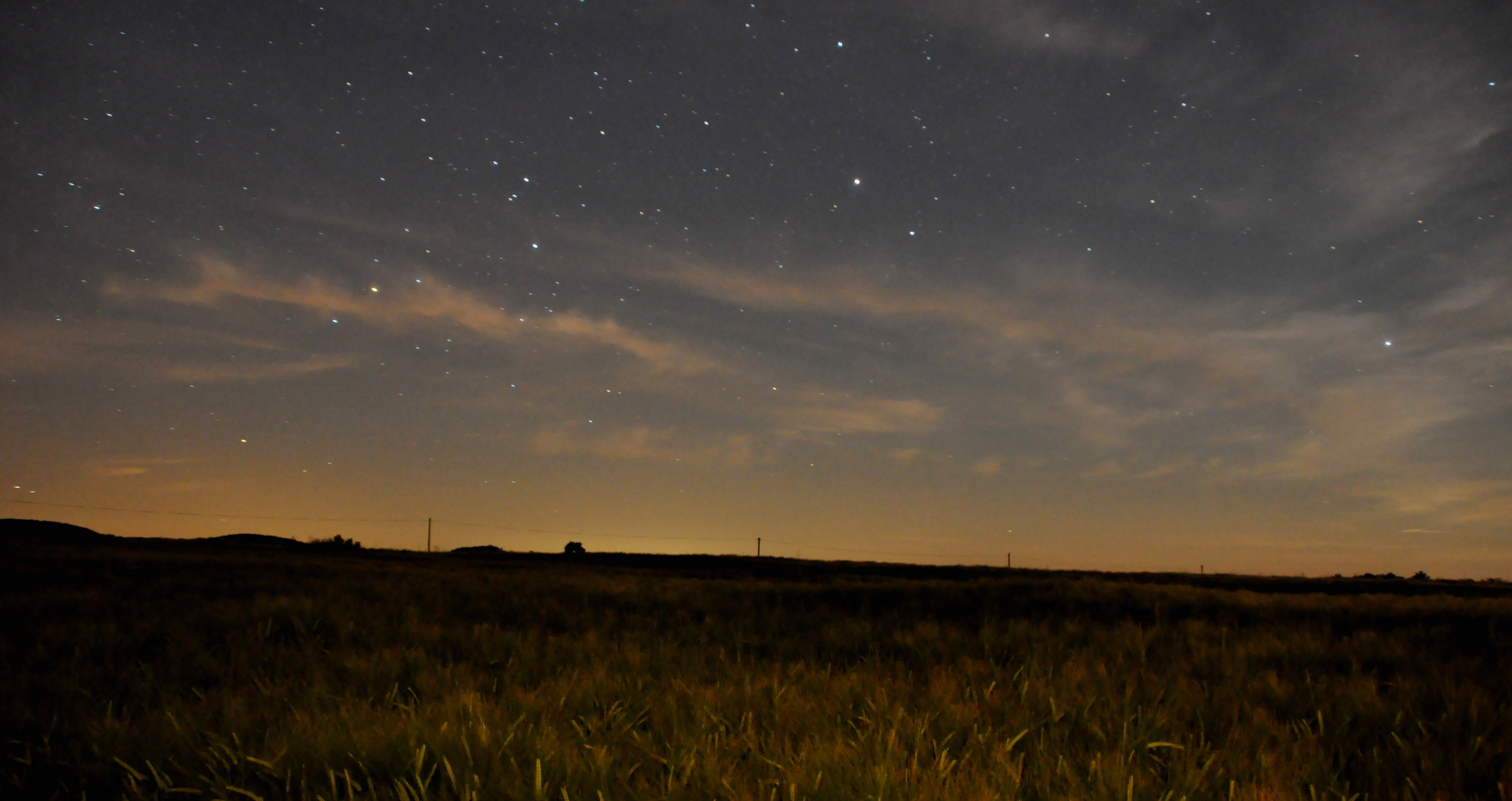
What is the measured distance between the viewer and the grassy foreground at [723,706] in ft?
9.78

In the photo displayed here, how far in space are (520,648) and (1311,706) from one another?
4.86m

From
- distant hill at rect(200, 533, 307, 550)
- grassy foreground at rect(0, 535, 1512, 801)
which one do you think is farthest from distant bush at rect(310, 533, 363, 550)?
grassy foreground at rect(0, 535, 1512, 801)

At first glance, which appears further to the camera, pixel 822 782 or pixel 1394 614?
pixel 1394 614

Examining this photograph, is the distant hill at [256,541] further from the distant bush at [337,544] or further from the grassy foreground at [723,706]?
the grassy foreground at [723,706]

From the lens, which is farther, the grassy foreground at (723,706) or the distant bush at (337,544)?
the distant bush at (337,544)

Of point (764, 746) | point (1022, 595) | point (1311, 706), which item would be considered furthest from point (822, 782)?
point (1022, 595)

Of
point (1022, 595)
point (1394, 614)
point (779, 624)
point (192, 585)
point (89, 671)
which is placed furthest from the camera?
point (1022, 595)

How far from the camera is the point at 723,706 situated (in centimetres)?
402

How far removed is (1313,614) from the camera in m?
9.78

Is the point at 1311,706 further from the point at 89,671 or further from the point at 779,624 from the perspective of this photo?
the point at 89,671

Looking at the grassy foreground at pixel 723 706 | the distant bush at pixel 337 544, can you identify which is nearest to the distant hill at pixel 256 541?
the distant bush at pixel 337 544

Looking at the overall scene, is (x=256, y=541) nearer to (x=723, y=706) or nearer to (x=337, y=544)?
(x=337, y=544)

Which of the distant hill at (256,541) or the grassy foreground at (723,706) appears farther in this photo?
the distant hill at (256,541)

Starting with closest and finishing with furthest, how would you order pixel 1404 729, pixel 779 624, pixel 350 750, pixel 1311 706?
pixel 350 750, pixel 1404 729, pixel 1311 706, pixel 779 624
